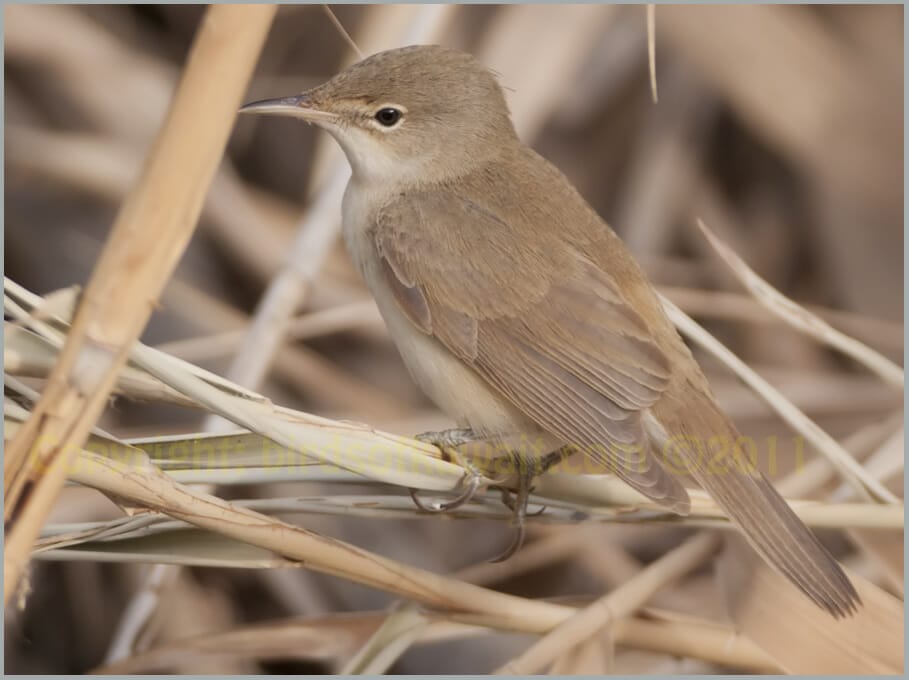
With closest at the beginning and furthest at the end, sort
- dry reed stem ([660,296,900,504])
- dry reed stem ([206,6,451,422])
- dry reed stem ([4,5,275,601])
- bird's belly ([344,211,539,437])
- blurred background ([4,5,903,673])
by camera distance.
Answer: dry reed stem ([4,5,275,601]), dry reed stem ([660,296,900,504]), bird's belly ([344,211,539,437]), dry reed stem ([206,6,451,422]), blurred background ([4,5,903,673])

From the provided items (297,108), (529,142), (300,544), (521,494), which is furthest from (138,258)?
(529,142)

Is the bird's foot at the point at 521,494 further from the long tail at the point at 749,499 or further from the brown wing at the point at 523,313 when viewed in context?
the long tail at the point at 749,499

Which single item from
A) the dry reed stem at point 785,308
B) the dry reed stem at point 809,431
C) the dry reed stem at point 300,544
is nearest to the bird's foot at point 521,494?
the dry reed stem at point 300,544

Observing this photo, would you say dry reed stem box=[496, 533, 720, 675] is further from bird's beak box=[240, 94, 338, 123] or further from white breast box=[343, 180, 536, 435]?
bird's beak box=[240, 94, 338, 123]

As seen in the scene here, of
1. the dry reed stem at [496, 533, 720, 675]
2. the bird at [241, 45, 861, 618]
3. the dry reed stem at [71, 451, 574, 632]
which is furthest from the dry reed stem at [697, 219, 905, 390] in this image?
the dry reed stem at [71, 451, 574, 632]

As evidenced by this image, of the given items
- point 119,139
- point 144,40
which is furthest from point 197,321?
point 144,40

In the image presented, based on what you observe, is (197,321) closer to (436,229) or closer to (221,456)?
(436,229)
